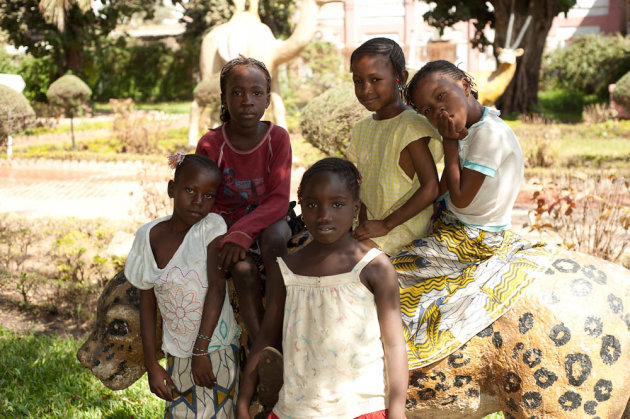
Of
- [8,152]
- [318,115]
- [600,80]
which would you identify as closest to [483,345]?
[318,115]

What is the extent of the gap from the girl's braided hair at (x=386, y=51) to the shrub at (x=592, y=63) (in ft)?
79.5

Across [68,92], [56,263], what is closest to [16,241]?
[56,263]

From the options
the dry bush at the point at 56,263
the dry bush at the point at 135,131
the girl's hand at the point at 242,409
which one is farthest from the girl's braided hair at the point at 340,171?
the dry bush at the point at 135,131

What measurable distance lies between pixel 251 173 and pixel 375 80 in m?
0.67

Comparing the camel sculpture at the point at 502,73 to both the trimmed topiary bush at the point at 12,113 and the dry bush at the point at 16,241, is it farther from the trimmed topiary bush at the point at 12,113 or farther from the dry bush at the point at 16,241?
the trimmed topiary bush at the point at 12,113

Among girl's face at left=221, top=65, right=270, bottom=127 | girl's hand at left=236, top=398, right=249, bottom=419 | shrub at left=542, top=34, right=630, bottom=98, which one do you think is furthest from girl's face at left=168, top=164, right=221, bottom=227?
shrub at left=542, top=34, right=630, bottom=98

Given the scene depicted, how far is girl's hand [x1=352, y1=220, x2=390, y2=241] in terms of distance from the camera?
245 centimetres

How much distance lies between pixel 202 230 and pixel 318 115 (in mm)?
7980

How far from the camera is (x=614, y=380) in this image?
240 centimetres

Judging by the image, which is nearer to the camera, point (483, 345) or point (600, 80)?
point (483, 345)

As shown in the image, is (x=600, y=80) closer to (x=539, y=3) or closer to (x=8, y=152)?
(x=539, y=3)

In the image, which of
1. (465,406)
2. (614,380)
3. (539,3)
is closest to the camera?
(614,380)

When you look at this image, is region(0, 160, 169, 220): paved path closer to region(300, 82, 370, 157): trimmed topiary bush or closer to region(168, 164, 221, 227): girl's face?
region(300, 82, 370, 157): trimmed topiary bush

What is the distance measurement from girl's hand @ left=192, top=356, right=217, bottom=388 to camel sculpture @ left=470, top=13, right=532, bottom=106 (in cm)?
604
